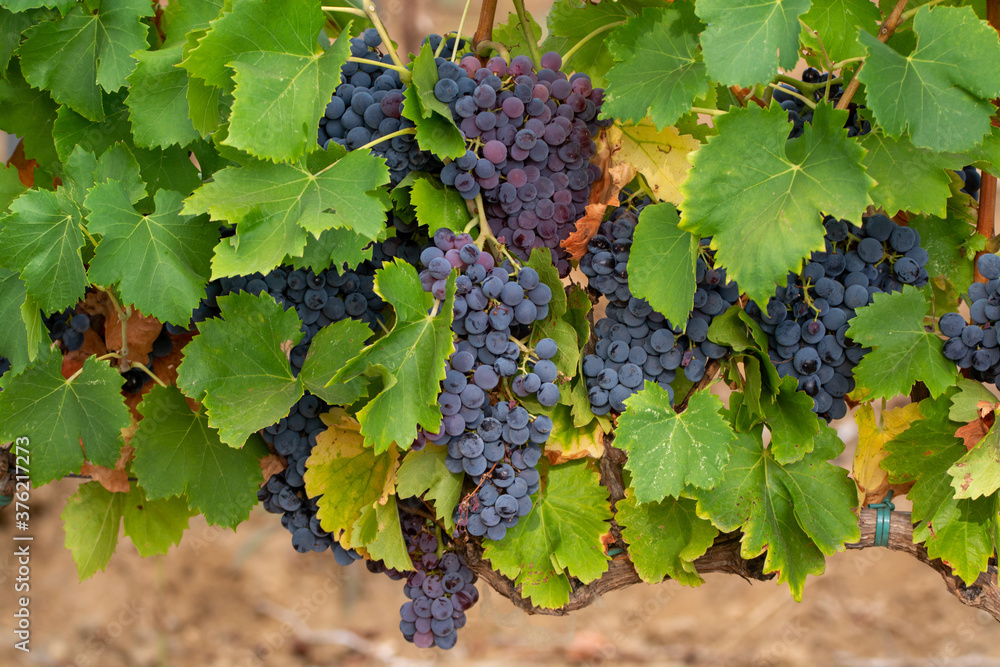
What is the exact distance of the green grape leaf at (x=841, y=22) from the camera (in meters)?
0.93

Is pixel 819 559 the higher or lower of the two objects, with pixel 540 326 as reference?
lower

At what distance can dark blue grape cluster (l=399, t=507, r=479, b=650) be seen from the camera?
44.7 inches

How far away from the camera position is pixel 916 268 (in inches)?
38.8

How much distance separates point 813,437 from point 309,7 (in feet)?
2.61

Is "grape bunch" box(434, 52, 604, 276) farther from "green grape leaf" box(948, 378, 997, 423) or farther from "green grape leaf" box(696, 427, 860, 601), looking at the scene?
"green grape leaf" box(948, 378, 997, 423)

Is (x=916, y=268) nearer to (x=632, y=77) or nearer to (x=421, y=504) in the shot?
(x=632, y=77)

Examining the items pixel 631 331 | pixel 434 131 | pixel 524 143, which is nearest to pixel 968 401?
pixel 631 331

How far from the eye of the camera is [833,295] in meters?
0.98

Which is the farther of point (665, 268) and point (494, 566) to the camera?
point (494, 566)

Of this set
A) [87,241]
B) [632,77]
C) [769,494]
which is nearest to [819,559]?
[769,494]

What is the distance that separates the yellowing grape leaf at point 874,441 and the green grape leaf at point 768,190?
0.36 m

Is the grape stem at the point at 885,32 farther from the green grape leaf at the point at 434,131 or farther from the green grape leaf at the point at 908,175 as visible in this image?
the green grape leaf at the point at 434,131

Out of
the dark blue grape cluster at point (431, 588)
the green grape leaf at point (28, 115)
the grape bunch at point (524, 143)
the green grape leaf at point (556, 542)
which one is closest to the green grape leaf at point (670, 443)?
the green grape leaf at point (556, 542)

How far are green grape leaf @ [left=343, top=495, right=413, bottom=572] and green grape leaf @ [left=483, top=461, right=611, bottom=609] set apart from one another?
0.41ft
